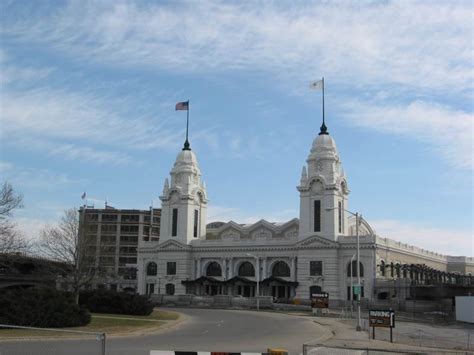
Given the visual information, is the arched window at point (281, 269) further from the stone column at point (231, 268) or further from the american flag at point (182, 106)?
the american flag at point (182, 106)

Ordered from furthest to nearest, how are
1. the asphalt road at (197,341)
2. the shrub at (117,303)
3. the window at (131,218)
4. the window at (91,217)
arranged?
the window at (131,218) < the window at (91,217) < the shrub at (117,303) < the asphalt road at (197,341)

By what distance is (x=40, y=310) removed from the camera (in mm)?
35062

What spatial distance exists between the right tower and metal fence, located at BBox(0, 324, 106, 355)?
224 feet

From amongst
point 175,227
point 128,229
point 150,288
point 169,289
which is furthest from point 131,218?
point 169,289

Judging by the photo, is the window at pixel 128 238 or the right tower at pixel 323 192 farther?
the window at pixel 128 238

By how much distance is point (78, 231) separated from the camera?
68062mm

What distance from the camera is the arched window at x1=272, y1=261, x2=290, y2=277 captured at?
100562mm

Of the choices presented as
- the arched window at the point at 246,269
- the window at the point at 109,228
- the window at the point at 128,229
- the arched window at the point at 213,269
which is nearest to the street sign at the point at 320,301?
the arched window at the point at 246,269

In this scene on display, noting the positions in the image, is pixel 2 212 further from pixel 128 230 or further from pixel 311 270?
pixel 128 230

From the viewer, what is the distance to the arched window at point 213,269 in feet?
349

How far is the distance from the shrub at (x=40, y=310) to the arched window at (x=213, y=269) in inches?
2725

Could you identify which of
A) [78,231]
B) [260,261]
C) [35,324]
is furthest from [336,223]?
[35,324]

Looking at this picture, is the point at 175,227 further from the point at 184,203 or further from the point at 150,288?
the point at 150,288

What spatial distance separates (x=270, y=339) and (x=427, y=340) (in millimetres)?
9056
